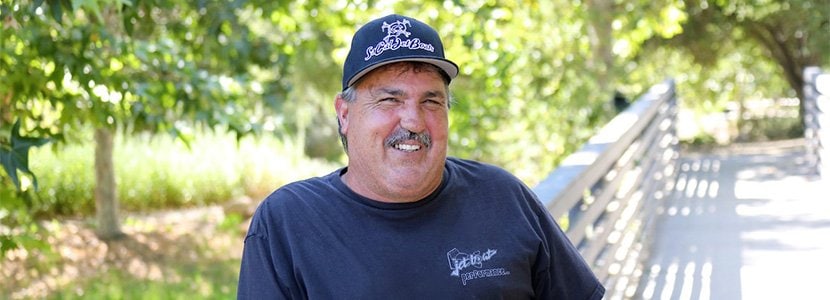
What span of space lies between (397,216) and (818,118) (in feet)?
27.9

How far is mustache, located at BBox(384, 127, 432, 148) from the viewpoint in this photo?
2.72 m

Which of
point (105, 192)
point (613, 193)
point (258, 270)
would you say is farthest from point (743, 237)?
point (105, 192)

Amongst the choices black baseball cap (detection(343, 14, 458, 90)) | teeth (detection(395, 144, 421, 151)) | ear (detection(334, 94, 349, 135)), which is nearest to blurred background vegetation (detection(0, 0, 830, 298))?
ear (detection(334, 94, 349, 135))

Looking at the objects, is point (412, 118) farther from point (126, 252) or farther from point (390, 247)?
point (126, 252)

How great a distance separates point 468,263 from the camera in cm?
265

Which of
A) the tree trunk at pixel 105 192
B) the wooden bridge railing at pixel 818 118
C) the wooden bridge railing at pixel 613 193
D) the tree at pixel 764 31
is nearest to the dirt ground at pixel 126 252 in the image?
the tree trunk at pixel 105 192

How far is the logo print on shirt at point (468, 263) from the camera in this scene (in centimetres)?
264

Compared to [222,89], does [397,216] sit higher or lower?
higher

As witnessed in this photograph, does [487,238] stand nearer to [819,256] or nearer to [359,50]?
[359,50]

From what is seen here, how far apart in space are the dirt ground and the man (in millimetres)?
7902

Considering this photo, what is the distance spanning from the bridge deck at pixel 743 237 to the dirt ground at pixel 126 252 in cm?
507

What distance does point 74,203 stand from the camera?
15516 mm

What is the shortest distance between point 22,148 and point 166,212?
39.5 feet

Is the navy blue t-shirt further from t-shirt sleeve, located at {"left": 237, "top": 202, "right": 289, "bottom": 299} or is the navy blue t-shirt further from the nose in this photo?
the nose
